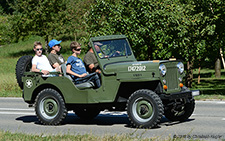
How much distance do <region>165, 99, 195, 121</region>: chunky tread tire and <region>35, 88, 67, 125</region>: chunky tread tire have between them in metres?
2.36

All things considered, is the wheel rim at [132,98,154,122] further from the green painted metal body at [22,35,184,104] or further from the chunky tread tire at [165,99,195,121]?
the chunky tread tire at [165,99,195,121]

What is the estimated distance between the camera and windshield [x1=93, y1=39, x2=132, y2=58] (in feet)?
31.4

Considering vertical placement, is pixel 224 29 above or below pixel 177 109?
→ above

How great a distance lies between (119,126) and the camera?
9.27 metres

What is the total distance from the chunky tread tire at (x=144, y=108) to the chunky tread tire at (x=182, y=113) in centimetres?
118

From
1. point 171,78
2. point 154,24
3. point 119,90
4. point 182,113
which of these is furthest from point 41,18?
point 171,78

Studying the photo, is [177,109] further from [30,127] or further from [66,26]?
[66,26]

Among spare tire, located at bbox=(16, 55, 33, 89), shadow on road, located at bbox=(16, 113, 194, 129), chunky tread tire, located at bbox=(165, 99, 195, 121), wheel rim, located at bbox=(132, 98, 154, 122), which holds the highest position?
spare tire, located at bbox=(16, 55, 33, 89)

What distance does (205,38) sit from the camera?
23.2 m

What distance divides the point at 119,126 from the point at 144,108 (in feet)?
3.28

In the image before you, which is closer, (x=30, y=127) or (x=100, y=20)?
(x=30, y=127)

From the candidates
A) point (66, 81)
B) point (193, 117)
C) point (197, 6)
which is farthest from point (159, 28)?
point (66, 81)

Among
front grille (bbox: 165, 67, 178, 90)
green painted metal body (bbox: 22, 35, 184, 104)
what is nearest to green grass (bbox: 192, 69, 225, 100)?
front grille (bbox: 165, 67, 178, 90)

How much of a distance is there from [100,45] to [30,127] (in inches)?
93.7
